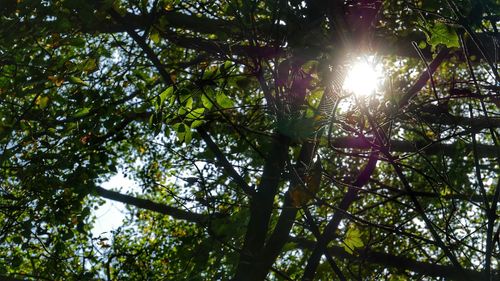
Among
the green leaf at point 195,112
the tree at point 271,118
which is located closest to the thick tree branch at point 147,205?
the tree at point 271,118

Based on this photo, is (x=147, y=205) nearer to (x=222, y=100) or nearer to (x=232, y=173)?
(x=232, y=173)

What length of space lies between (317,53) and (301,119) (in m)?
1.96

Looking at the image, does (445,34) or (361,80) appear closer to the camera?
(361,80)

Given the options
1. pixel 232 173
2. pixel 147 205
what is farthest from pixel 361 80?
pixel 147 205

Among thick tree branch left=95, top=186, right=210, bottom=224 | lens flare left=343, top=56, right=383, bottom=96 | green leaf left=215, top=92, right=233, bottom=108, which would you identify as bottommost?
lens flare left=343, top=56, right=383, bottom=96

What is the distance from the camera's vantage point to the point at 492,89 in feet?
8.87

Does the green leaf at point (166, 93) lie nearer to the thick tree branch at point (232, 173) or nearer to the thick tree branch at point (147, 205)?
the thick tree branch at point (232, 173)

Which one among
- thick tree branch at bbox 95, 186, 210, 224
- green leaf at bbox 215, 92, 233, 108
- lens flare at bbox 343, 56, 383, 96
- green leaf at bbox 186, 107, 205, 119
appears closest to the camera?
lens flare at bbox 343, 56, 383, 96

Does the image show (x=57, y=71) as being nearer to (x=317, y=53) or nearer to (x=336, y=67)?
(x=317, y=53)

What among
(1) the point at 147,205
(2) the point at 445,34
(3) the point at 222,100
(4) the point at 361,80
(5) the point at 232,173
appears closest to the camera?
(4) the point at 361,80

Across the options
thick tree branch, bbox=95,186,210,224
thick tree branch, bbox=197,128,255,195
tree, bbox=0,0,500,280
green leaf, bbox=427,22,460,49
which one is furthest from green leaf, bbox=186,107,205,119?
thick tree branch, bbox=95,186,210,224

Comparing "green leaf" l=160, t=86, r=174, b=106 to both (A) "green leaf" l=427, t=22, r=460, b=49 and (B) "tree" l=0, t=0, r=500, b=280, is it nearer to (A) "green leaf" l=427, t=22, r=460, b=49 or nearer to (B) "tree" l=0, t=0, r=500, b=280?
(B) "tree" l=0, t=0, r=500, b=280

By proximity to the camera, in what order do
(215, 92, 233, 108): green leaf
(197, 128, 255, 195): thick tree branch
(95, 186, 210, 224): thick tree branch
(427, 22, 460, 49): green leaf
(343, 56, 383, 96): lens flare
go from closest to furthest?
(343, 56, 383, 96): lens flare
(427, 22, 460, 49): green leaf
(215, 92, 233, 108): green leaf
(197, 128, 255, 195): thick tree branch
(95, 186, 210, 224): thick tree branch

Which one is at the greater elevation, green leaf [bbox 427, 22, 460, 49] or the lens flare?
green leaf [bbox 427, 22, 460, 49]
